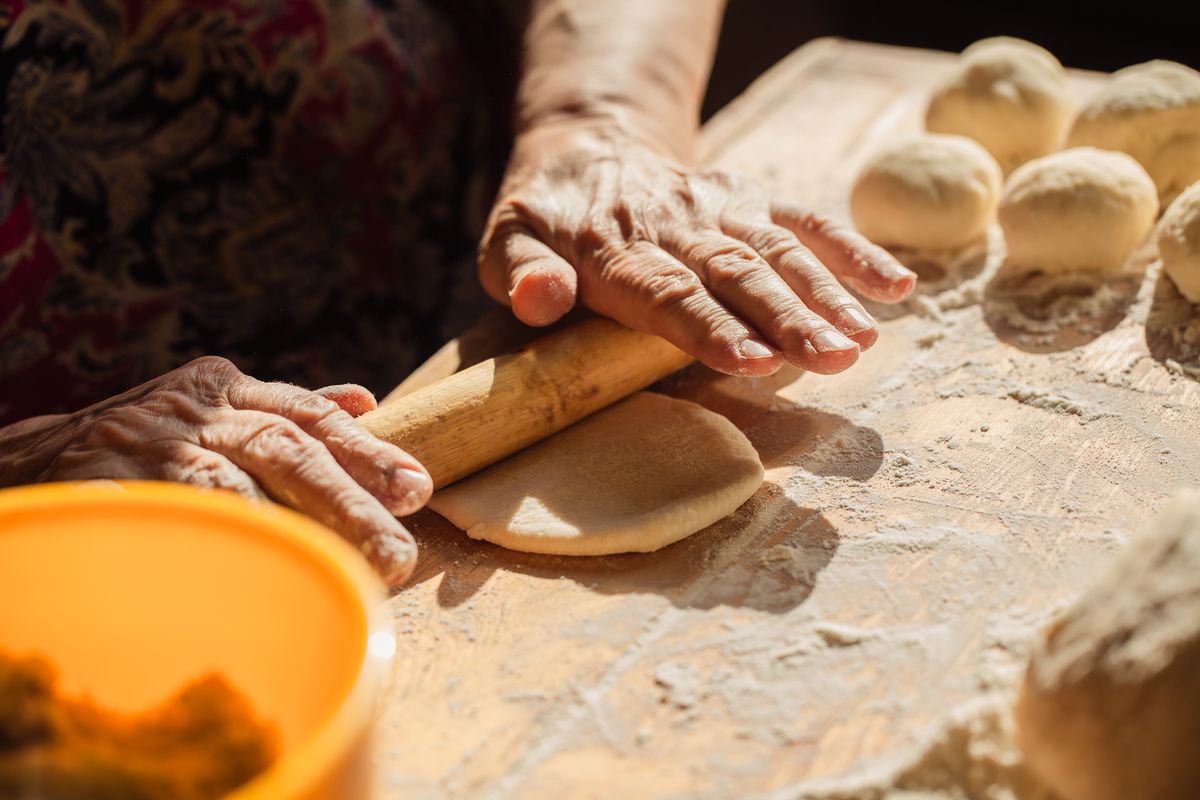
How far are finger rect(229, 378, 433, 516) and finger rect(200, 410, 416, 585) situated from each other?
0.8 inches

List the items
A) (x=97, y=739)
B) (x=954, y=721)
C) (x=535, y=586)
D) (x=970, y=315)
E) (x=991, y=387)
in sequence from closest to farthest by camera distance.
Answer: (x=97, y=739) < (x=954, y=721) < (x=535, y=586) < (x=991, y=387) < (x=970, y=315)

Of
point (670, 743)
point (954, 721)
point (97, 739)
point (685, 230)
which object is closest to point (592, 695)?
point (670, 743)

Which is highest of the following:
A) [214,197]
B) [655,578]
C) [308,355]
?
[655,578]

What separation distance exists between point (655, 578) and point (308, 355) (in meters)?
1.09

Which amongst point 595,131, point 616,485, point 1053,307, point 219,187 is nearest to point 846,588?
point 616,485

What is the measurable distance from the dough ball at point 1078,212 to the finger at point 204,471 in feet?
4.04

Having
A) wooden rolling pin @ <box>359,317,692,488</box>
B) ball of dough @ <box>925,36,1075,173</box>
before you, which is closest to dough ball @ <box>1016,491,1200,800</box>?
wooden rolling pin @ <box>359,317,692,488</box>

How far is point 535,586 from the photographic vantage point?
3.59 ft

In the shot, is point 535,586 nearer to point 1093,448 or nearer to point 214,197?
point 1093,448

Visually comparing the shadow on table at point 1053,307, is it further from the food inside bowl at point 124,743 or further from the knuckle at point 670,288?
the food inside bowl at point 124,743

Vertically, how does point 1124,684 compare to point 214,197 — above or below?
above

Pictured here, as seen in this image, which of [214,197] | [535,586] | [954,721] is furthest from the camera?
Answer: [214,197]

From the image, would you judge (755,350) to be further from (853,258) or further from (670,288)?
(853,258)

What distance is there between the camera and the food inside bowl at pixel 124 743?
1.98 feet
